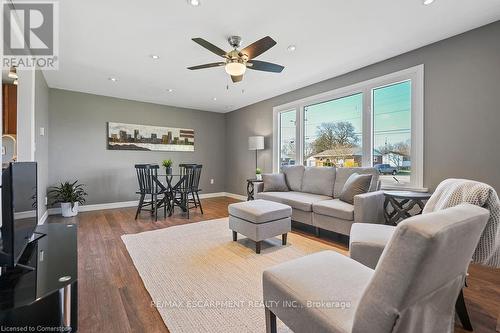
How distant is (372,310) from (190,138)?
6.06 metres

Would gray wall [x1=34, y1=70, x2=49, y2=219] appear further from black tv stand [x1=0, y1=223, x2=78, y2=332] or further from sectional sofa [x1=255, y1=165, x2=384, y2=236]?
sectional sofa [x1=255, y1=165, x2=384, y2=236]

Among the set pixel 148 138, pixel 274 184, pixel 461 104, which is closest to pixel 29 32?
pixel 148 138

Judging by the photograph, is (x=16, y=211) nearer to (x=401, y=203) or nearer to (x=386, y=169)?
(x=401, y=203)

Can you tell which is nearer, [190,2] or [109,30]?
[190,2]

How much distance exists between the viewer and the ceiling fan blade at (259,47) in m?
→ 2.34

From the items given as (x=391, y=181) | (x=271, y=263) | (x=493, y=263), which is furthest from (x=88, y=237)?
(x=391, y=181)

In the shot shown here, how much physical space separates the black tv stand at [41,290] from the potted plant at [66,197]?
3507mm

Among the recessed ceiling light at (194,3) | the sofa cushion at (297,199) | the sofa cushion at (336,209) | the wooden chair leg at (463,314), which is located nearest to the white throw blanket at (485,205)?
the wooden chair leg at (463,314)

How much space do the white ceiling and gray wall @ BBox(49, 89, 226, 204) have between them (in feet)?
2.92

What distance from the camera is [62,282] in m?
1.08

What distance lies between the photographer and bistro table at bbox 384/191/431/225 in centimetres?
265

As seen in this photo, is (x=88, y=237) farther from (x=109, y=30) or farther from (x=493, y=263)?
(x=493, y=263)

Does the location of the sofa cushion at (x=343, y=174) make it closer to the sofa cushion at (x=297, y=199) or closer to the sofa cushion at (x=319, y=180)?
the sofa cushion at (x=319, y=180)

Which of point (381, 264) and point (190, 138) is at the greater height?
point (190, 138)
